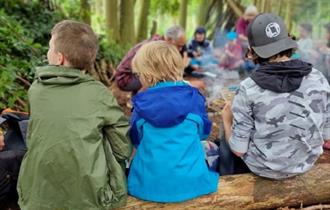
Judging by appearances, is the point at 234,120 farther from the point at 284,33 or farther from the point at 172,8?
the point at 172,8

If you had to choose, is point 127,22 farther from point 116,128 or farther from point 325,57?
point 116,128

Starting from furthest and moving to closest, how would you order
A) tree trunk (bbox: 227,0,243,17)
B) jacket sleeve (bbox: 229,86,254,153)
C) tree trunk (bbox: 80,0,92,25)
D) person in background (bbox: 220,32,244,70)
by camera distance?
tree trunk (bbox: 227,0,243,17), tree trunk (bbox: 80,0,92,25), person in background (bbox: 220,32,244,70), jacket sleeve (bbox: 229,86,254,153)

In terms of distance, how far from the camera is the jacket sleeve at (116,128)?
105 inches

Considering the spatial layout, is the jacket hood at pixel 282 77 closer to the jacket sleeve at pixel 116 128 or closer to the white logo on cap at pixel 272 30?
the white logo on cap at pixel 272 30

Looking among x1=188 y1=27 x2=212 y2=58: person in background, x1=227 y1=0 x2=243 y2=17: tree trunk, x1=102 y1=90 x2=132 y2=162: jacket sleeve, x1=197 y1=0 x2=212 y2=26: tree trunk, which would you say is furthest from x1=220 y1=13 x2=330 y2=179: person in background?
x1=197 y1=0 x2=212 y2=26: tree trunk

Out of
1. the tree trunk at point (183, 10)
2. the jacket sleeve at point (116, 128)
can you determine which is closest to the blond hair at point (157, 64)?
the jacket sleeve at point (116, 128)

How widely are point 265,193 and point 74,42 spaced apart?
5.46ft

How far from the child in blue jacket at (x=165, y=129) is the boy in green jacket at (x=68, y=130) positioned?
8.5 inches

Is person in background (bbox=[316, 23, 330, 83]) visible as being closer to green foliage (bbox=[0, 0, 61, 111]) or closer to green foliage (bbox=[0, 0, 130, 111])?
green foliage (bbox=[0, 0, 130, 111])

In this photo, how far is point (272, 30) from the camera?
3.01 m

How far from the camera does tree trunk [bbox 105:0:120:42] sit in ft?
30.2

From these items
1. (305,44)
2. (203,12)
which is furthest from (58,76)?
(203,12)

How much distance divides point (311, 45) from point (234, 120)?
5.07 m

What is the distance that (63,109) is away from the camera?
2.57 meters
